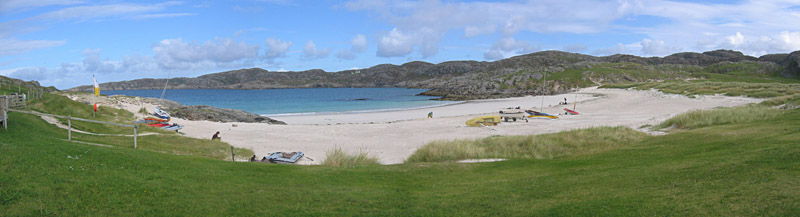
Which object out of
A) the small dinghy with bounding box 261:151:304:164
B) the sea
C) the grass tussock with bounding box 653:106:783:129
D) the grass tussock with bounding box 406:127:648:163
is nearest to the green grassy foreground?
the grass tussock with bounding box 406:127:648:163

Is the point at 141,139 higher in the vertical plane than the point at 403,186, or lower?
higher

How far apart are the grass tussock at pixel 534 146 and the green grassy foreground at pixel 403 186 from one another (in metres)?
3.20

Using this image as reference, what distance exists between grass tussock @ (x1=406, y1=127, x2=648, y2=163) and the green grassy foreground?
3202mm

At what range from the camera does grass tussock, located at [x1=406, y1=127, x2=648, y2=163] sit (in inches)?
583

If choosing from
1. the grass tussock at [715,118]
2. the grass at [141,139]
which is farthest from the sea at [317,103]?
the grass tussock at [715,118]

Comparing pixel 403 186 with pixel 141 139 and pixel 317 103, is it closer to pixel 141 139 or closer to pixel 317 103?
pixel 141 139

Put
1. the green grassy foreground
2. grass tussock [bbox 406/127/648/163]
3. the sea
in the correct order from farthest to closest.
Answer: the sea
grass tussock [bbox 406/127/648/163]
the green grassy foreground

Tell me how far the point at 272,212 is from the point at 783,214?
23.4 ft

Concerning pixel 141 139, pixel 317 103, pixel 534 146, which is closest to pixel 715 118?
pixel 534 146

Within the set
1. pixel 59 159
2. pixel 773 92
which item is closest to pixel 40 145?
pixel 59 159

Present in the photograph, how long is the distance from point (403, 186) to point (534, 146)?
8.53m

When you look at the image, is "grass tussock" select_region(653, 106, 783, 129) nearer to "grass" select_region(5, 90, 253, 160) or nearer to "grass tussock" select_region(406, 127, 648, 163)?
"grass tussock" select_region(406, 127, 648, 163)

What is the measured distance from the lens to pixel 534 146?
16438mm

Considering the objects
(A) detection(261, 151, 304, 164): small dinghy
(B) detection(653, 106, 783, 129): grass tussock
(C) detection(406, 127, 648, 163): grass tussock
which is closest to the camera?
(C) detection(406, 127, 648, 163): grass tussock
